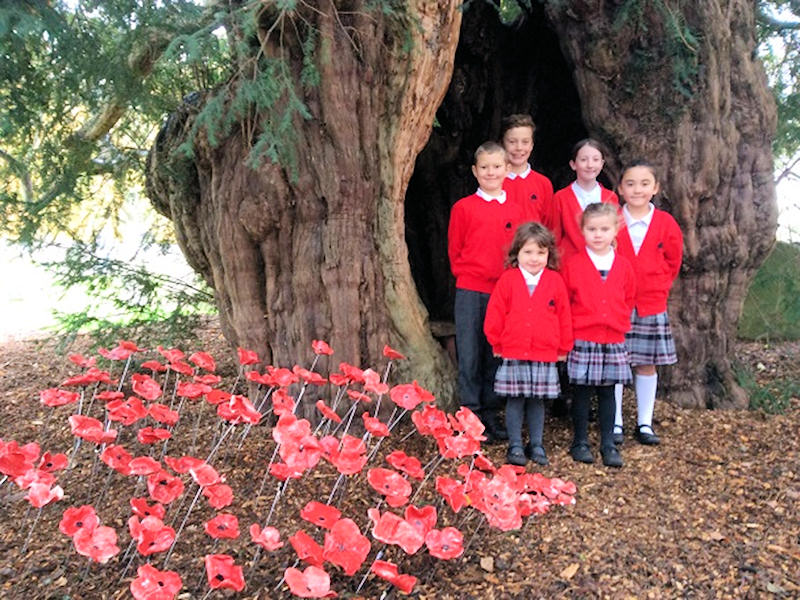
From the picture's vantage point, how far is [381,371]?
3.86 meters

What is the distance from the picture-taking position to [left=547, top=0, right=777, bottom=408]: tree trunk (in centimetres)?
430

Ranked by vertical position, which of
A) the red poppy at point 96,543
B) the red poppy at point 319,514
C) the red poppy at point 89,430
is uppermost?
the red poppy at point 89,430

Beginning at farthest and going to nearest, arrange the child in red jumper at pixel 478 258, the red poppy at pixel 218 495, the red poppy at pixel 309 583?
1. the child in red jumper at pixel 478 258
2. the red poppy at pixel 218 495
3. the red poppy at pixel 309 583

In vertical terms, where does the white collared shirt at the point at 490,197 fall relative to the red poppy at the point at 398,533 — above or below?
above

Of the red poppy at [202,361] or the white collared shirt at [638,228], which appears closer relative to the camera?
the red poppy at [202,361]

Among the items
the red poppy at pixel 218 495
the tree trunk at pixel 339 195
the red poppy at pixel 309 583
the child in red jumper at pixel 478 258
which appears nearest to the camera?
the red poppy at pixel 309 583

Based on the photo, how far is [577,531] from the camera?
2.95 meters

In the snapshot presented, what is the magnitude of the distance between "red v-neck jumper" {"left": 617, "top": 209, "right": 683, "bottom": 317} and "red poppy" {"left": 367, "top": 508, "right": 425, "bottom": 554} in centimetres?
230

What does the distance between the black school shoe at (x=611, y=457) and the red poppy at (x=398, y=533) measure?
1.71 m

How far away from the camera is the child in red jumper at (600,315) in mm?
3553

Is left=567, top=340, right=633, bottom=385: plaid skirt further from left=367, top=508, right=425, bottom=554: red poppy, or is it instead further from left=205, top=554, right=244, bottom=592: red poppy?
left=205, top=554, right=244, bottom=592: red poppy

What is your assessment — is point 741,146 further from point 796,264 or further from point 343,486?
point 343,486

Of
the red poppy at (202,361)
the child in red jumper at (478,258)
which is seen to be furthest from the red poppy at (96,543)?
the child in red jumper at (478,258)

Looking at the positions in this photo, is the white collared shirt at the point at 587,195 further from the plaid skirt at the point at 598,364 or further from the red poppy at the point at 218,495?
the red poppy at the point at 218,495
